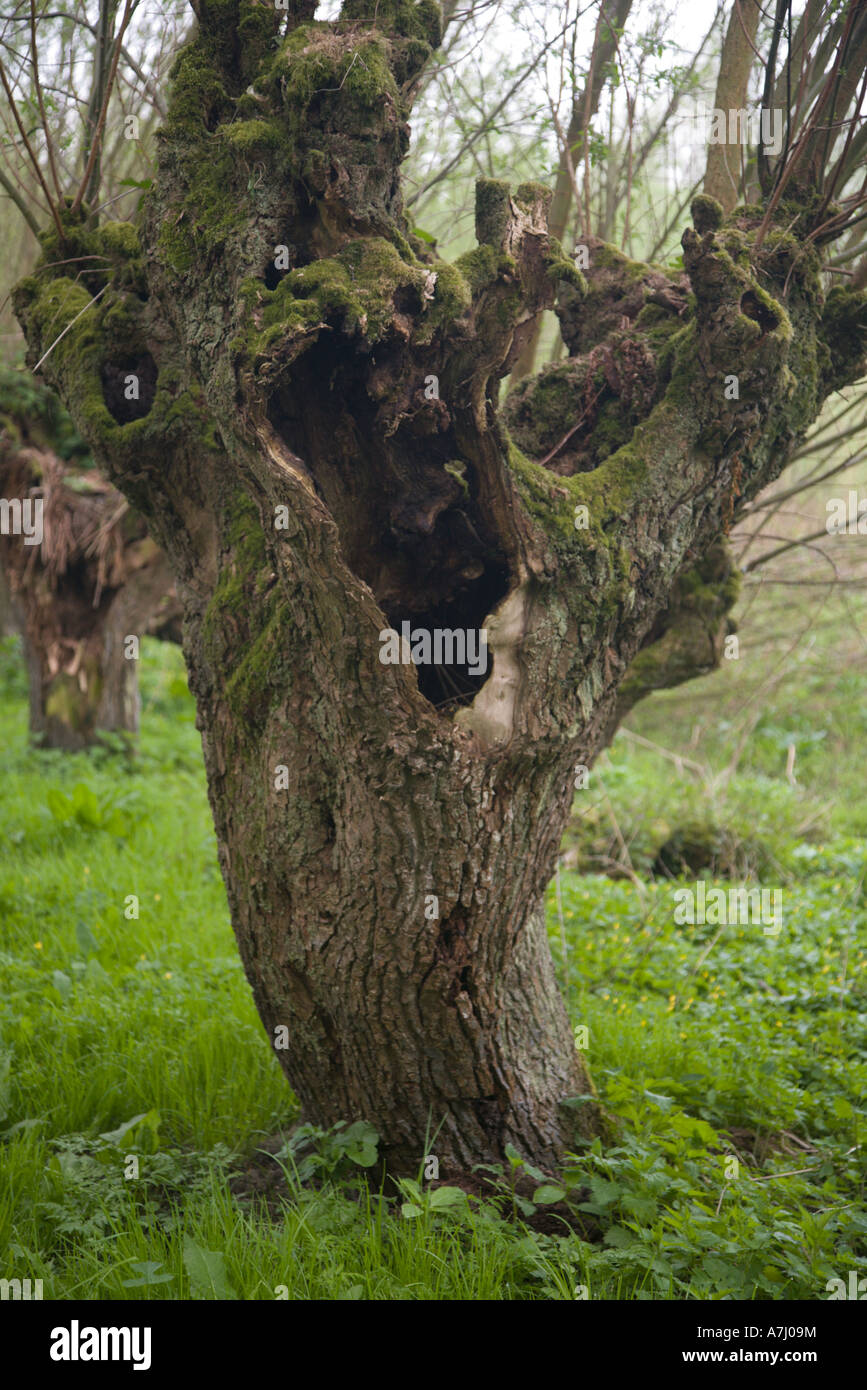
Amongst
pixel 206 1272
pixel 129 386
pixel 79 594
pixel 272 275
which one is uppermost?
pixel 272 275

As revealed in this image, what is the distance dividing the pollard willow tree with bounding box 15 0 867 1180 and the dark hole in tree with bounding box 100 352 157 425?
0.04ft

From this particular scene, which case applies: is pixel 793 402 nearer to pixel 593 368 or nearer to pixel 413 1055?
pixel 593 368

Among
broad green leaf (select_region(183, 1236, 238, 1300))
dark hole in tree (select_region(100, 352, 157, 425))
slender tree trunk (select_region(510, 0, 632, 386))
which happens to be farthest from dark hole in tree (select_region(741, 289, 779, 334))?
broad green leaf (select_region(183, 1236, 238, 1300))

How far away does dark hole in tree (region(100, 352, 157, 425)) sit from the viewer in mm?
2891

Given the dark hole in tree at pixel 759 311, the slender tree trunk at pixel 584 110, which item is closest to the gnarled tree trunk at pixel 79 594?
the slender tree trunk at pixel 584 110

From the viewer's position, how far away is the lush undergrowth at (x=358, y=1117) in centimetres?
231

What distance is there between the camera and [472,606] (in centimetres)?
284

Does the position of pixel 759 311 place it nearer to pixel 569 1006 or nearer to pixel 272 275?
pixel 272 275

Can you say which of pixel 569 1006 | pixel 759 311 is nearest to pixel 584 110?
pixel 759 311

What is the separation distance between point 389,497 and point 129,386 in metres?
0.96

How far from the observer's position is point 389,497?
2.63m

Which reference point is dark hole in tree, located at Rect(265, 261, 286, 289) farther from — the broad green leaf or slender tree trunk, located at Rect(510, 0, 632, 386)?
the broad green leaf

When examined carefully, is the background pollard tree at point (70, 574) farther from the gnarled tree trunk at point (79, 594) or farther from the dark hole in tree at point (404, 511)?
the dark hole in tree at point (404, 511)

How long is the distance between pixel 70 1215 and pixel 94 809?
145 inches
